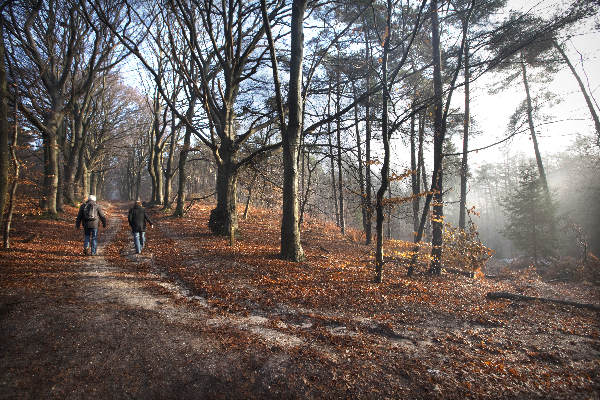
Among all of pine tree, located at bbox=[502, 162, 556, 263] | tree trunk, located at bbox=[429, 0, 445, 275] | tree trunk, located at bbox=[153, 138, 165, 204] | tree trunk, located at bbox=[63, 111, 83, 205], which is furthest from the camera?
tree trunk, located at bbox=[153, 138, 165, 204]

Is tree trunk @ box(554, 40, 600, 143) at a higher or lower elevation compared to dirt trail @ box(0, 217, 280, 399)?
higher

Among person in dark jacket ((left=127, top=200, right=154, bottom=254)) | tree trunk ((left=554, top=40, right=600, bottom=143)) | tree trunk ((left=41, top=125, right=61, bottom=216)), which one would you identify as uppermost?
tree trunk ((left=554, top=40, right=600, bottom=143))

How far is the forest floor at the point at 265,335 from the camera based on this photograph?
307cm

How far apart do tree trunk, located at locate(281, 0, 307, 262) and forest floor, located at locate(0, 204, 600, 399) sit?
898 millimetres

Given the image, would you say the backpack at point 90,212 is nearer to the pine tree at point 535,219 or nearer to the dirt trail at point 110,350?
the dirt trail at point 110,350

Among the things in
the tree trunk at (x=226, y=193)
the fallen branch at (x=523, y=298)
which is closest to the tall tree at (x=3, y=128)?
the tree trunk at (x=226, y=193)

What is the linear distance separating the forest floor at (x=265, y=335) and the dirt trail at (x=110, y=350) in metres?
0.02

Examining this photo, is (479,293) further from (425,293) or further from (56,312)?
(56,312)

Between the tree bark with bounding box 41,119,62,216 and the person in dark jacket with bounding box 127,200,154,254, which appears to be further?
the tree bark with bounding box 41,119,62,216

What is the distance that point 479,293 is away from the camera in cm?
809

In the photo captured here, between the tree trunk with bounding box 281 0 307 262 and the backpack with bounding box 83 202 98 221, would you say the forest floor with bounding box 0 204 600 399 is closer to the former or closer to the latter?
the tree trunk with bounding box 281 0 307 262

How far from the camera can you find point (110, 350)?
3.47m

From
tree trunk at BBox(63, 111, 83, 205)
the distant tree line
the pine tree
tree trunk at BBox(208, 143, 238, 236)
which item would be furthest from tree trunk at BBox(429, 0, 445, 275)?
tree trunk at BBox(63, 111, 83, 205)

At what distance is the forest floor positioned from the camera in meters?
3.07
